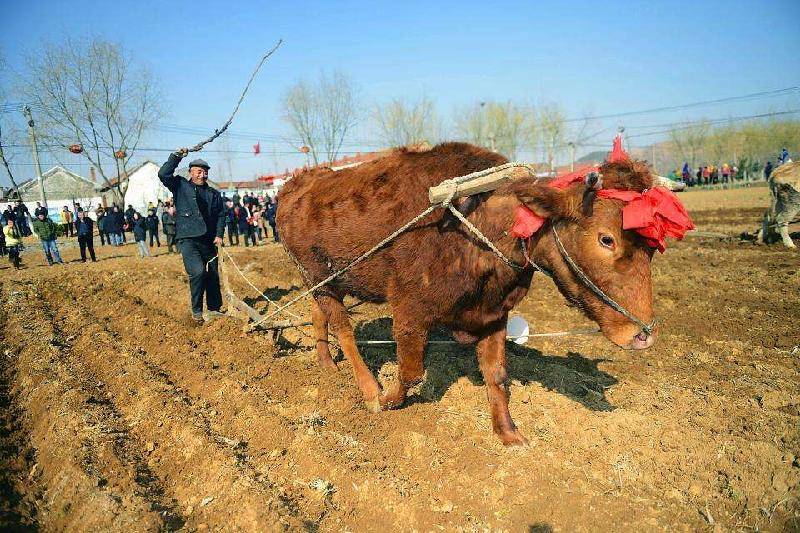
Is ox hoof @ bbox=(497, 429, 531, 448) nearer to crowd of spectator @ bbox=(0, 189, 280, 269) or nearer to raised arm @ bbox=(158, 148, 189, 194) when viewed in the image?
raised arm @ bbox=(158, 148, 189, 194)

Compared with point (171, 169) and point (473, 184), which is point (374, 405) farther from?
point (171, 169)

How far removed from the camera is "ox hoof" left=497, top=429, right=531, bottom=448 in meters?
3.81

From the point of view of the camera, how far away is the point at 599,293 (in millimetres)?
3254

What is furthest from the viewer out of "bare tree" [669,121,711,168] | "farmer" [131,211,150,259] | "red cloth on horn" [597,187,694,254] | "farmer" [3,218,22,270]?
"bare tree" [669,121,711,168]

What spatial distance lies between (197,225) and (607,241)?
540cm

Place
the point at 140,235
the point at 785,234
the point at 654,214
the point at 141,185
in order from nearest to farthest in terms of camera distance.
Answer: the point at 654,214 < the point at 785,234 < the point at 140,235 < the point at 141,185

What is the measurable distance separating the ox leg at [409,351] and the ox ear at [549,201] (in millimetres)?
1326

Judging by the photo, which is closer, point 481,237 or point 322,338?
point 481,237

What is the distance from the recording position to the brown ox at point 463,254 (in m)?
3.21

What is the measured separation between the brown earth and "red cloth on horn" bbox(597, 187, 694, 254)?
173 cm

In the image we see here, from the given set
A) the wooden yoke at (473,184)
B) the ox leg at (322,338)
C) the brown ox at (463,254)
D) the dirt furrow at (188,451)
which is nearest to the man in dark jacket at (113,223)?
the dirt furrow at (188,451)

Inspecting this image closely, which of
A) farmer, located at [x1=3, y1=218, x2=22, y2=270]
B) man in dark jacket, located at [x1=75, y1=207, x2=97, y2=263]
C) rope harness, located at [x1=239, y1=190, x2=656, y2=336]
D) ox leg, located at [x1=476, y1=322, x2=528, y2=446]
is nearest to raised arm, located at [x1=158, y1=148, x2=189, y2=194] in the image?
rope harness, located at [x1=239, y1=190, x2=656, y2=336]

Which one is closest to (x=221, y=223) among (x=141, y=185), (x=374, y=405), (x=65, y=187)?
(x=374, y=405)

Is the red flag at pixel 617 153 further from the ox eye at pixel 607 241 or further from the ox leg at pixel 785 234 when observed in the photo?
the ox leg at pixel 785 234
